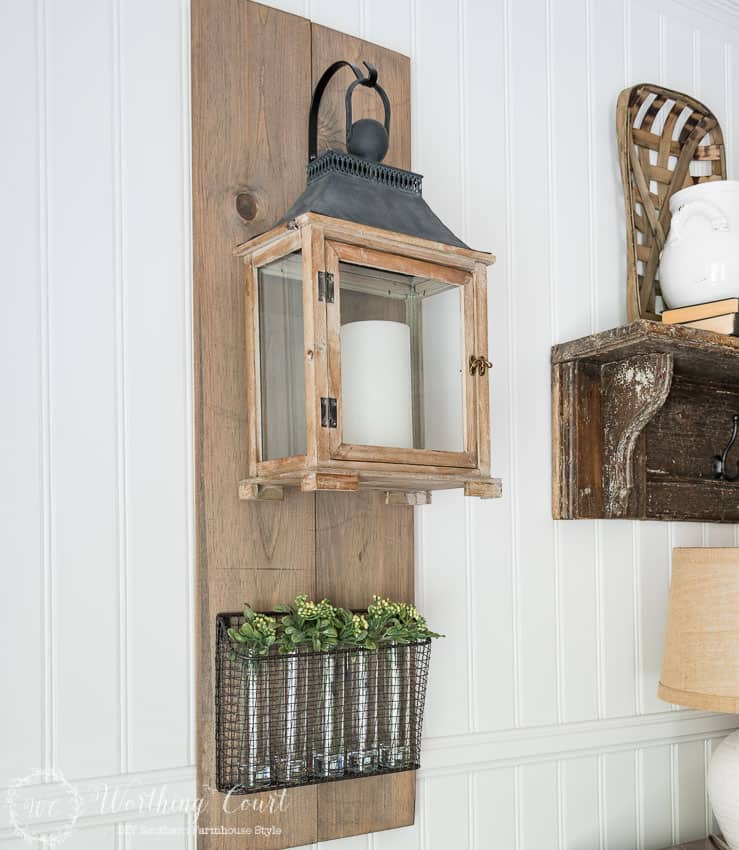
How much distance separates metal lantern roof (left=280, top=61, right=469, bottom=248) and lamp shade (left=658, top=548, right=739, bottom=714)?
0.69m

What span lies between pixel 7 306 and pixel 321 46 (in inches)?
26.4

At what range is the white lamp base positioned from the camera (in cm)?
162

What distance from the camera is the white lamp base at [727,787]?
1.62m

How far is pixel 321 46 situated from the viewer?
156cm

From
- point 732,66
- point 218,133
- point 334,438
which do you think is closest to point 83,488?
point 334,438

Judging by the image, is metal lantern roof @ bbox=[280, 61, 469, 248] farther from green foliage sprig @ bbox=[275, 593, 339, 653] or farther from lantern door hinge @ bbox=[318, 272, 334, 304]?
green foliage sprig @ bbox=[275, 593, 339, 653]

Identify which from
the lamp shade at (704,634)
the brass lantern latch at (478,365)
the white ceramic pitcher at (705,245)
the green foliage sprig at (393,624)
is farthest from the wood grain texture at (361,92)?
the lamp shade at (704,634)

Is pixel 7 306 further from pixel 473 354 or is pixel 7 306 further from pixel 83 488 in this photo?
pixel 473 354

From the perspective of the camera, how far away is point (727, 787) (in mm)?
1630

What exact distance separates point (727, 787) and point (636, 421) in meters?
0.64

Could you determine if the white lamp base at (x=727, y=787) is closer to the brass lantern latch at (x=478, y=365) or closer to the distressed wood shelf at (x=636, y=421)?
the distressed wood shelf at (x=636, y=421)

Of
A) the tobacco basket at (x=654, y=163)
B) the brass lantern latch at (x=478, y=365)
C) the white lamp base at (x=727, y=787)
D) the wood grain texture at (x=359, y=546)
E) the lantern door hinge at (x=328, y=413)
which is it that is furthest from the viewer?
the tobacco basket at (x=654, y=163)

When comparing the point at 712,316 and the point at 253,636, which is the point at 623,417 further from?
the point at 253,636

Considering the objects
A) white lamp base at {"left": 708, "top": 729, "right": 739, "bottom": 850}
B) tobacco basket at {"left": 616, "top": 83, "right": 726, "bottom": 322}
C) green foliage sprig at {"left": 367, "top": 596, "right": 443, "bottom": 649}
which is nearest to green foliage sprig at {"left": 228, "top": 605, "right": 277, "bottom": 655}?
green foliage sprig at {"left": 367, "top": 596, "right": 443, "bottom": 649}
